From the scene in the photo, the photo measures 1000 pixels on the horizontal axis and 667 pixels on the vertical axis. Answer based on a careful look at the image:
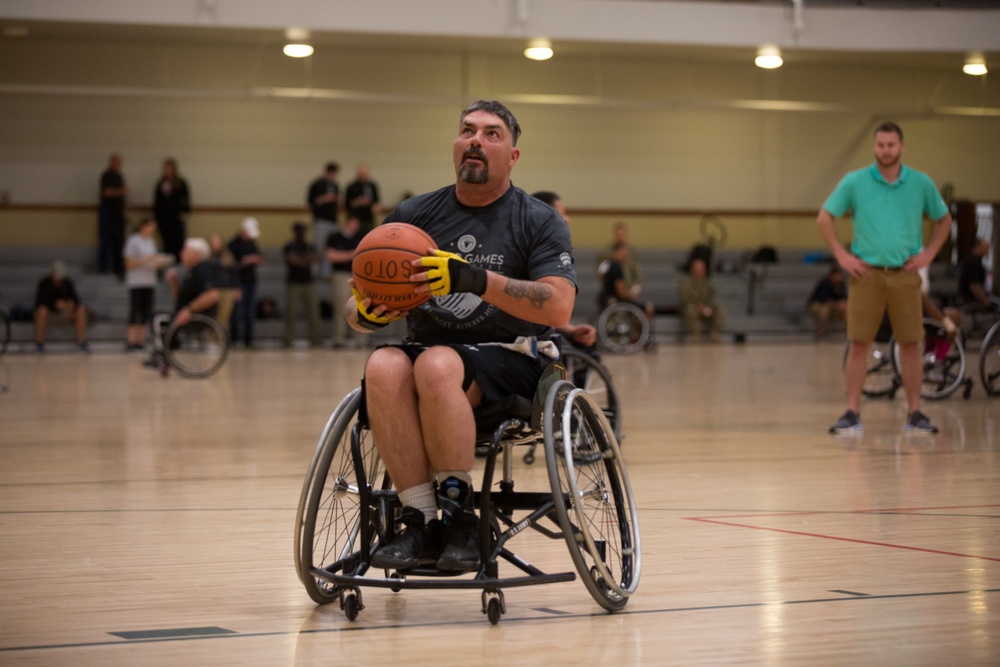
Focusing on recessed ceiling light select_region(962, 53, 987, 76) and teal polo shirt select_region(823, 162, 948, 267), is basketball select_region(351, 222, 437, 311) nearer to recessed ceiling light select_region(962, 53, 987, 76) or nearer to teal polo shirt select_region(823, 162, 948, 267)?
teal polo shirt select_region(823, 162, 948, 267)

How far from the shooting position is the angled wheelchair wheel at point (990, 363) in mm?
8727

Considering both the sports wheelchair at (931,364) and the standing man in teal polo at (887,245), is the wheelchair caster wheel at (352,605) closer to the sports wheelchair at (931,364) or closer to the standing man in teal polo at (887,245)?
the standing man in teal polo at (887,245)

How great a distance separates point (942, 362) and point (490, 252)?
21.0 ft

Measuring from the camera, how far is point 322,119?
62.5 ft

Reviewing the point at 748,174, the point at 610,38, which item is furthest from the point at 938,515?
the point at 748,174

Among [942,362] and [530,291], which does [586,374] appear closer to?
[530,291]

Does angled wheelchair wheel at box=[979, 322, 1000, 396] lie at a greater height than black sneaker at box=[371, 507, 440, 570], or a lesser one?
greater

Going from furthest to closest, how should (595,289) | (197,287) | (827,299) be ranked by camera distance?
1. (595,289)
2. (827,299)
3. (197,287)

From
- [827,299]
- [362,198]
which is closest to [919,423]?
[362,198]

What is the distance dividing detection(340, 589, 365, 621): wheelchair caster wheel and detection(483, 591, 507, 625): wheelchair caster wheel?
0.29 metres

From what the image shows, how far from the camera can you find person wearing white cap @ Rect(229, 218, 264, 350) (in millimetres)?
15930

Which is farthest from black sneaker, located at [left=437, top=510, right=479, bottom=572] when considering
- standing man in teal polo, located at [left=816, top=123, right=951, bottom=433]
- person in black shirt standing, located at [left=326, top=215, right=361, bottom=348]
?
person in black shirt standing, located at [left=326, top=215, right=361, bottom=348]

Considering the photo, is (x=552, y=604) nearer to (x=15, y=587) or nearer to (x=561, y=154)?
(x=15, y=587)

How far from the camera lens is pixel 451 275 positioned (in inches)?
115
